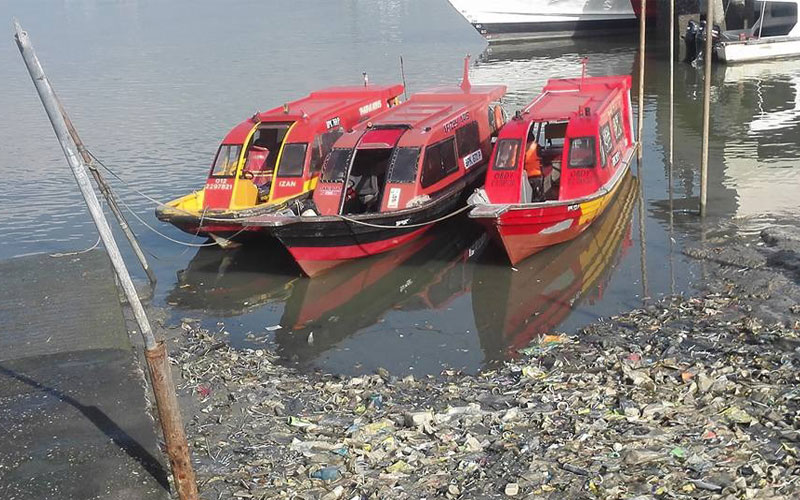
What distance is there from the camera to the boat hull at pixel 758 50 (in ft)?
118

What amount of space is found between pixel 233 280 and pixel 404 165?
4.04 metres

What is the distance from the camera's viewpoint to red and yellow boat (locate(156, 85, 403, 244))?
17453 mm

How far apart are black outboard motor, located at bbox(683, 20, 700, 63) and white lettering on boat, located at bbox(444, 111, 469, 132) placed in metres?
23.4

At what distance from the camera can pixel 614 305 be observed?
47.9ft

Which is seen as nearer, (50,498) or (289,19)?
(50,498)

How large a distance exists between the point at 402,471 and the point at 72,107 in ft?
104

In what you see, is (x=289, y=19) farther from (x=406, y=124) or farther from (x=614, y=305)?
(x=614, y=305)

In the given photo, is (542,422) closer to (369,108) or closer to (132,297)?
(132,297)

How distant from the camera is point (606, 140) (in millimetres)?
18312

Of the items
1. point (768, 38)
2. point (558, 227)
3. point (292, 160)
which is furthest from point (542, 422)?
point (768, 38)

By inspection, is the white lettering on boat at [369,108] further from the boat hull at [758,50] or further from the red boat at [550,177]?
the boat hull at [758,50]

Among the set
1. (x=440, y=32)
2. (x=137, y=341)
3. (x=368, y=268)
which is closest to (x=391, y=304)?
(x=368, y=268)

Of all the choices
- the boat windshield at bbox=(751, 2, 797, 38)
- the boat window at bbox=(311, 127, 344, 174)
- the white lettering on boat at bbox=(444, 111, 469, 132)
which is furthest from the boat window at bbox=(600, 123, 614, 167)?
the boat windshield at bbox=(751, 2, 797, 38)

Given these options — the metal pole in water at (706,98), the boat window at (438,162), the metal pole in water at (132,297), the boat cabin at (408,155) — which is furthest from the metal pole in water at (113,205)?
the metal pole in water at (706,98)
